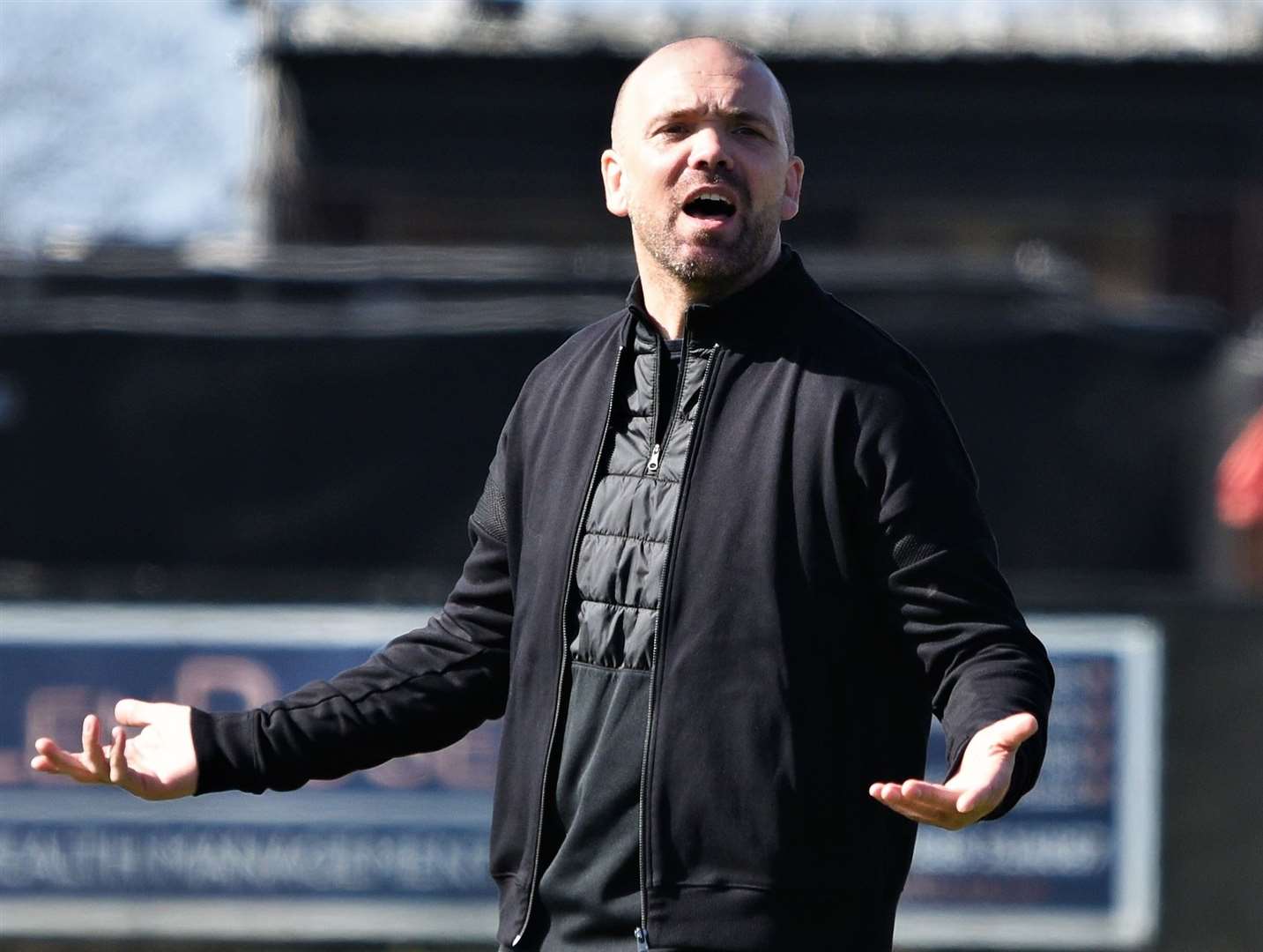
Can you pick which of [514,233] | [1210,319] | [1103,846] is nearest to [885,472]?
[1103,846]

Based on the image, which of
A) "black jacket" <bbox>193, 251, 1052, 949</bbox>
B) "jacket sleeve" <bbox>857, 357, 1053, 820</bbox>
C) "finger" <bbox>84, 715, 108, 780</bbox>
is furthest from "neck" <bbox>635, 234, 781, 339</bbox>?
"finger" <bbox>84, 715, 108, 780</bbox>

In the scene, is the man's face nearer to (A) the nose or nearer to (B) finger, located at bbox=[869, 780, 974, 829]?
(A) the nose

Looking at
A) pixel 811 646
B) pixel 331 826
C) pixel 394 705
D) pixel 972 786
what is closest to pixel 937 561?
pixel 811 646

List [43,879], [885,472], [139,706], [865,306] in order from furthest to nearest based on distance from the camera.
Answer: [865,306] → [43,879] → [139,706] → [885,472]

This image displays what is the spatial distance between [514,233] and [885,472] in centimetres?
984

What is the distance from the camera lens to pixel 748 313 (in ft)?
9.36

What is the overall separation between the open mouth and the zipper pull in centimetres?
32

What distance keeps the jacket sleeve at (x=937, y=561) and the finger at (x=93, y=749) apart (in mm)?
1105

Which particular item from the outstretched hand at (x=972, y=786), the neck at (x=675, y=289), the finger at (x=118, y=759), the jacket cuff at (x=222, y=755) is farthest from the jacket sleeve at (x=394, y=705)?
the outstretched hand at (x=972, y=786)

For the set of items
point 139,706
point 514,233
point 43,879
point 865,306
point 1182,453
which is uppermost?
point 514,233

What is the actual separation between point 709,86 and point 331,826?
4530 mm

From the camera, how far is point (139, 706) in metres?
3.06

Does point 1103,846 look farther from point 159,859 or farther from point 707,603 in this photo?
point 707,603

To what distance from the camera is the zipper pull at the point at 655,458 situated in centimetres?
283
